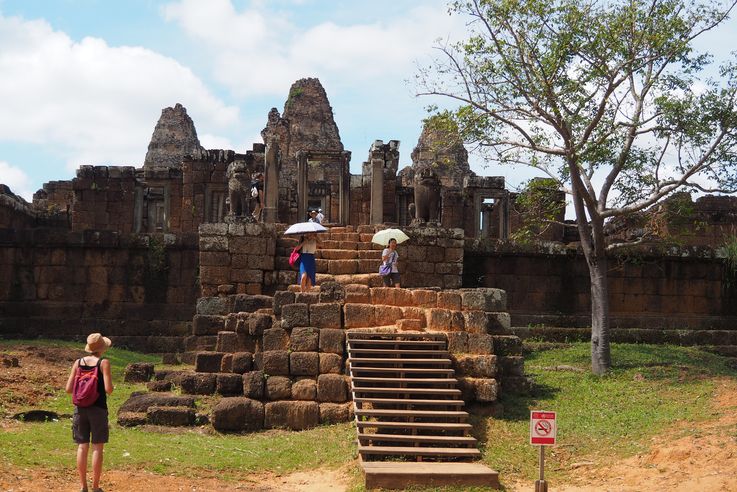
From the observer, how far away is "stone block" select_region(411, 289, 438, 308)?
13961mm

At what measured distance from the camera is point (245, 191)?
18.2 metres

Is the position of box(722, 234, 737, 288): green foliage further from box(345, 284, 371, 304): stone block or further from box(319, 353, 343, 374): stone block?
box(319, 353, 343, 374): stone block

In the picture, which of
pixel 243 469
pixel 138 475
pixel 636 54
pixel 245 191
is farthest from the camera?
pixel 245 191

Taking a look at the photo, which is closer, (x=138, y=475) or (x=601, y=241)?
(x=138, y=475)

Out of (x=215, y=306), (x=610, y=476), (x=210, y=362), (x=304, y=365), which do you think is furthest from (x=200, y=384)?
(x=610, y=476)

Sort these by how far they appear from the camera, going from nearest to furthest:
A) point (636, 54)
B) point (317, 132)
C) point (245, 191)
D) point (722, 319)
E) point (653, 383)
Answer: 1. point (653, 383)
2. point (636, 54)
3. point (245, 191)
4. point (722, 319)
5. point (317, 132)

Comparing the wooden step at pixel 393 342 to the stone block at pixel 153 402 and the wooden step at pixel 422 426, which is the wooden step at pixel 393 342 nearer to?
the wooden step at pixel 422 426

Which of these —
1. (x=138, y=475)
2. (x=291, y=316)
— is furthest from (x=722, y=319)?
(x=138, y=475)

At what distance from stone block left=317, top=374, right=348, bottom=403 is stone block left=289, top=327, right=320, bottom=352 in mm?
645

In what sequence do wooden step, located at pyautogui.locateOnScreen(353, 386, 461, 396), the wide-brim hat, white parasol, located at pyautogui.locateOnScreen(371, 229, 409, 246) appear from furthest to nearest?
white parasol, located at pyautogui.locateOnScreen(371, 229, 409, 246) → wooden step, located at pyautogui.locateOnScreen(353, 386, 461, 396) → the wide-brim hat

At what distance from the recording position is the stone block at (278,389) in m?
12.3

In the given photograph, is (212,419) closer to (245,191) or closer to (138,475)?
(138,475)

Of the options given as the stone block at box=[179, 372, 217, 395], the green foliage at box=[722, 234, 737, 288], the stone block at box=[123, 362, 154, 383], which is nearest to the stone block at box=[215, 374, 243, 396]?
the stone block at box=[179, 372, 217, 395]

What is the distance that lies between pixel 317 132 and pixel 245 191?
30193 millimetres
